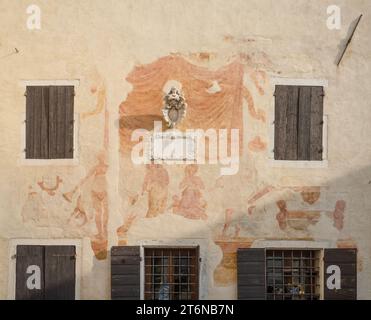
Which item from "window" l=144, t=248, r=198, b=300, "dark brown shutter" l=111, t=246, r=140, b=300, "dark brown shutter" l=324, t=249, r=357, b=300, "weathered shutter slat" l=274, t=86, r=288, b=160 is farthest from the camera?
"weathered shutter slat" l=274, t=86, r=288, b=160

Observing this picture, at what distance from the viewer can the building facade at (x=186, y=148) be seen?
14875 millimetres

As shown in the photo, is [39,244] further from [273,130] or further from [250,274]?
[273,130]

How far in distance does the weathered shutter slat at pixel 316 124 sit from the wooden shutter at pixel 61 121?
3.87 meters

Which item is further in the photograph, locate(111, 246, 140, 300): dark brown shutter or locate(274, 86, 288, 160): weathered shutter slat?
locate(274, 86, 288, 160): weathered shutter slat

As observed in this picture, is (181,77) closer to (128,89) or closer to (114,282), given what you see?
(128,89)

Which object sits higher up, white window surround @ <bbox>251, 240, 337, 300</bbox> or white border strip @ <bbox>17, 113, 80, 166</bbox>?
white border strip @ <bbox>17, 113, 80, 166</bbox>

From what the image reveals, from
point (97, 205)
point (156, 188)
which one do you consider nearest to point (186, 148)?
point (156, 188)

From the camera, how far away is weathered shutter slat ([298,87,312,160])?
49.3 ft

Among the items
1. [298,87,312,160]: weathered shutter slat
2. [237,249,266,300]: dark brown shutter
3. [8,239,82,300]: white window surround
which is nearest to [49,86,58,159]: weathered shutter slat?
[8,239,82,300]: white window surround

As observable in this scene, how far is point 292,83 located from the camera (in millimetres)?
15102

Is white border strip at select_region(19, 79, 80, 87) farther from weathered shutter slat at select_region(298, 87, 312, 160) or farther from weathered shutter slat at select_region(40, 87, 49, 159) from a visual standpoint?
weathered shutter slat at select_region(298, 87, 312, 160)

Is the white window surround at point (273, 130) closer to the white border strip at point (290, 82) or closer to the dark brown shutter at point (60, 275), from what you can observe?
the white border strip at point (290, 82)

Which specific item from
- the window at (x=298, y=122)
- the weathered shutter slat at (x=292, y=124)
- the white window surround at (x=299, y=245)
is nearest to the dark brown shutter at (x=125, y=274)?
the white window surround at (x=299, y=245)

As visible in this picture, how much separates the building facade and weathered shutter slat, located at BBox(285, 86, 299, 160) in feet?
0.07
